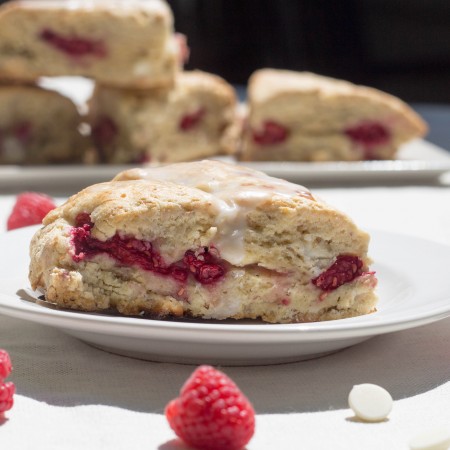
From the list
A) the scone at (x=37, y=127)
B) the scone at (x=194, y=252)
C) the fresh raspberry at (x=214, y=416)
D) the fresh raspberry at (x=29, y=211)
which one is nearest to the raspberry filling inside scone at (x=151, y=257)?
the scone at (x=194, y=252)

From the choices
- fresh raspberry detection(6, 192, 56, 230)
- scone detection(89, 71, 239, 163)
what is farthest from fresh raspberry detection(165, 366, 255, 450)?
scone detection(89, 71, 239, 163)

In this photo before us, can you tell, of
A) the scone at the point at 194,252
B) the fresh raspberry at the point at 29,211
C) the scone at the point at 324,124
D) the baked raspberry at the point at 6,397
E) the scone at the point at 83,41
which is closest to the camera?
the baked raspberry at the point at 6,397

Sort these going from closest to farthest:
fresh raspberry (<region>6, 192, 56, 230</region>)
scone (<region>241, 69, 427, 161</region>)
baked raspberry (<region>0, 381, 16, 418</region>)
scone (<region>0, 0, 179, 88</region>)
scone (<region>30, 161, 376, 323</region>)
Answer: baked raspberry (<region>0, 381, 16, 418</region>) < scone (<region>30, 161, 376, 323</region>) < fresh raspberry (<region>6, 192, 56, 230</region>) < scone (<region>0, 0, 179, 88</region>) < scone (<region>241, 69, 427, 161</region>)

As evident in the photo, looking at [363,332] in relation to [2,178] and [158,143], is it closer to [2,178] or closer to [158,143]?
[2,178]

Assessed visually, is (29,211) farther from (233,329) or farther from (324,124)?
(324,124)

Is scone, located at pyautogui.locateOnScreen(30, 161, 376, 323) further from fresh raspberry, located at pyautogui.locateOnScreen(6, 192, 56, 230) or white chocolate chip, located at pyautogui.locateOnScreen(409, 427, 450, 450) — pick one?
fresh raspberry, located at pyautogui.locateOnScreen(6, 192, 56, 230)

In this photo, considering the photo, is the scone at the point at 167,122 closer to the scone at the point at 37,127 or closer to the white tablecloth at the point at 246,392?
the scone at the point at 37,127
